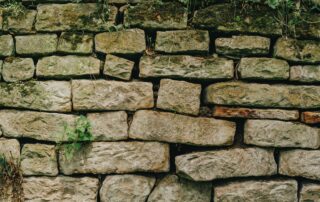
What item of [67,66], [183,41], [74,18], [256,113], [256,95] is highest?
[74,18]

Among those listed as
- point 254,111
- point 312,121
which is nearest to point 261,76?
point 254,111

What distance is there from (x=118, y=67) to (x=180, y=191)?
0.99 metres

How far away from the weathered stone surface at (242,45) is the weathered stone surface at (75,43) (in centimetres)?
91

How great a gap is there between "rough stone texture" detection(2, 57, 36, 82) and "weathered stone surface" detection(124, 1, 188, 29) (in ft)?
2.50

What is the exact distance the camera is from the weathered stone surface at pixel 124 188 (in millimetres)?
3031

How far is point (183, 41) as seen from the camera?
9.93 ft

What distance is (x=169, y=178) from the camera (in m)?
3.07

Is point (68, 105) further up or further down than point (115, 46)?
further down

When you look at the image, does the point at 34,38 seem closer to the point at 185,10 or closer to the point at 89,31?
the point at 89,31

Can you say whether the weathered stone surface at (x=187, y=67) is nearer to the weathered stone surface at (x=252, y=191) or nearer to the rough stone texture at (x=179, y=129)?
the rough stone texture at (x=179, y=129)

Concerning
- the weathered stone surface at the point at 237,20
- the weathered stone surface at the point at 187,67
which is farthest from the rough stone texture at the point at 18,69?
the weathered stone surface at the point at 237,20

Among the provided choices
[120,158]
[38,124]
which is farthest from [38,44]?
[120,158]

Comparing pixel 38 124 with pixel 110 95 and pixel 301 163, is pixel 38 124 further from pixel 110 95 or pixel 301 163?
pixel 301 163

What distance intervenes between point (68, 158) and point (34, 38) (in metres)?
0.90
